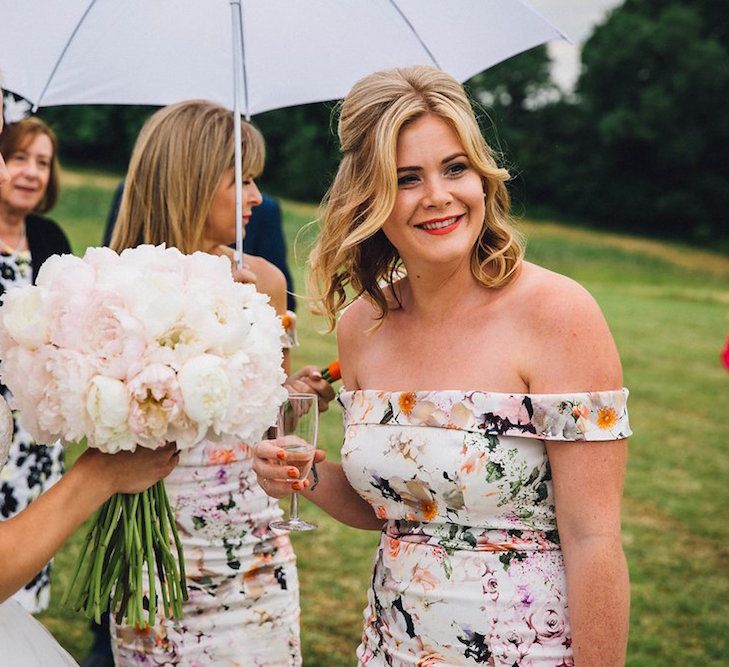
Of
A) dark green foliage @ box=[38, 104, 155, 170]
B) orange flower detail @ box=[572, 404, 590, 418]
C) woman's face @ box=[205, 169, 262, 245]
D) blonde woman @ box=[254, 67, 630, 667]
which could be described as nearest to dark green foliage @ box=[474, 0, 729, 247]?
dark green foliage @ box=[38, 104, 155, 170]

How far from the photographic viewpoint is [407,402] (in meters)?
2.62

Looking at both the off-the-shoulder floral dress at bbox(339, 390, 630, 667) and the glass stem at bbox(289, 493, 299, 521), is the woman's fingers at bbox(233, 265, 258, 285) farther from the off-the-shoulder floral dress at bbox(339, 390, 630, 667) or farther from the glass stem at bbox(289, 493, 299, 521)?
the off-the-shoulder floral dress at bbox(339, 390, 630, 667)

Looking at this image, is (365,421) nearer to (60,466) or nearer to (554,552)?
(554,552)

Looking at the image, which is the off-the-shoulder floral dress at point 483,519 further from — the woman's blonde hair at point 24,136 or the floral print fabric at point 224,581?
the woman's blonde hair at point 24,136

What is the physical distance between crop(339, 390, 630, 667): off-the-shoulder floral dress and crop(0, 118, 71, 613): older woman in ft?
8.23

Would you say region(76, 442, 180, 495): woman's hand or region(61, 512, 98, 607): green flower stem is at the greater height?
region(76, 442, 180, 495): woman's hand

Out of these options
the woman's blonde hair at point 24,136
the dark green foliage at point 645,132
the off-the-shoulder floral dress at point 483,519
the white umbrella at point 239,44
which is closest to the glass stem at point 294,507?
the off-the-shoulder floral dress at point 483,519

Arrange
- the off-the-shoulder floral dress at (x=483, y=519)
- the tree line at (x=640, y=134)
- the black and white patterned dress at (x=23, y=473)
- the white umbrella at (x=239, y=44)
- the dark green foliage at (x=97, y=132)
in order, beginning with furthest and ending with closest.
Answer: the tree line at (x=640, y=134)
the dark green foliage at (x=97, y=132)
the black and white patterned dress at (x=23, y=473)
the white umbrella at (x=239, y=44)
the off-the-shoulder floral dress at (x=483, y=519)

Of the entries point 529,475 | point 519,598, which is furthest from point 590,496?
point 519,598

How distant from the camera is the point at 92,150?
38.4 metres

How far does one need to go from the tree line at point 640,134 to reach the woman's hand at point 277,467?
131 feet

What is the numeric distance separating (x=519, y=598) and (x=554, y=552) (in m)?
0.15

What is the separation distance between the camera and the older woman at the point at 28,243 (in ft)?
15.2

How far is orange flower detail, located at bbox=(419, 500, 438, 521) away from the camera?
8.36 ft
